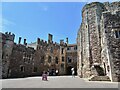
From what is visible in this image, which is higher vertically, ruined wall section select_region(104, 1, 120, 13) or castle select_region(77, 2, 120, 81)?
ruined wall section select_region(104, 1, 120, 13)

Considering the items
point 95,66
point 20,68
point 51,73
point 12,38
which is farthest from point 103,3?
point 51,73

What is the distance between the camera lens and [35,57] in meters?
41.1

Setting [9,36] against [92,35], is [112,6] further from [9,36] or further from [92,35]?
[9,36]

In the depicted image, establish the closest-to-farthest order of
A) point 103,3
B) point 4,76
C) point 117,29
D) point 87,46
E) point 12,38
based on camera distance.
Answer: point 117,29 < point 87,46 < point 103,3 < point 4,76 < point 12,38

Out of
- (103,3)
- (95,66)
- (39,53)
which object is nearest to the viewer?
(95,66)

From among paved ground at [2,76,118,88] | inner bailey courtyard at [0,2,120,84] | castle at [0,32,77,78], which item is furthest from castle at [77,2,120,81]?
castle at [0,32,77,78]

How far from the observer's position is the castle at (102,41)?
18298 mm

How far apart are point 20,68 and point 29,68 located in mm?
3599

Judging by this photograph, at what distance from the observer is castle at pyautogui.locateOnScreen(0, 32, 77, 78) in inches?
1222

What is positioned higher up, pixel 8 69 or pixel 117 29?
pixel 117 29

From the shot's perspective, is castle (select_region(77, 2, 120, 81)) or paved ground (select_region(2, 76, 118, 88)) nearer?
paved ground (select_region(2, 76, 118, 88))

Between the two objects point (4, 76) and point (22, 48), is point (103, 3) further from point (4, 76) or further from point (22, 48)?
point (4, 76)

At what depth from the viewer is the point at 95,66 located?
72.2ft

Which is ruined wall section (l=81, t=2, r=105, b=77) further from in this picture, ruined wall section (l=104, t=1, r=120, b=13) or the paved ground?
the paved ground
